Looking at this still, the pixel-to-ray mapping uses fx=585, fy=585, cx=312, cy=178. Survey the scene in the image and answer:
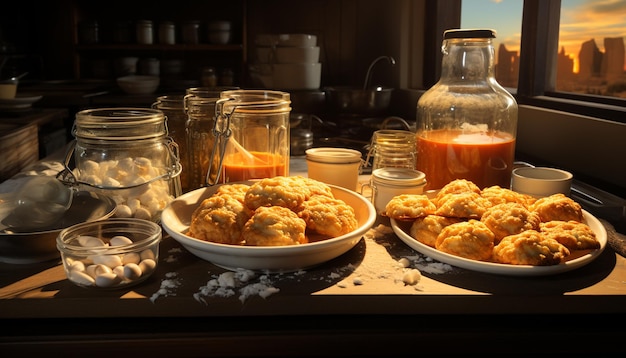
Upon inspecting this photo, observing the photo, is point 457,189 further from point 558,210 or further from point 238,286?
point 238,286

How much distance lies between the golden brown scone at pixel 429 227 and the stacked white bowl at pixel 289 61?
7.34ft

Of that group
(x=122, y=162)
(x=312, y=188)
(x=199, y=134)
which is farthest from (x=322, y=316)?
(x=199, y=134)

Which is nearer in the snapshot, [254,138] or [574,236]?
[574,236]

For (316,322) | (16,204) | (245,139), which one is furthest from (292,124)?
(316,322)

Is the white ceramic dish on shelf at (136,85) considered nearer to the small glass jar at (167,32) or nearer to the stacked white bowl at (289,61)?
the small glass jar at (167,32)

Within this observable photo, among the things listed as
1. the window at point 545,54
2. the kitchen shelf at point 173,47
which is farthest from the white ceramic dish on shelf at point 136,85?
the window at point 545,54

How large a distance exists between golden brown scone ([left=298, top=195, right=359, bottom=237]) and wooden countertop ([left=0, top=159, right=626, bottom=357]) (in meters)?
0.09

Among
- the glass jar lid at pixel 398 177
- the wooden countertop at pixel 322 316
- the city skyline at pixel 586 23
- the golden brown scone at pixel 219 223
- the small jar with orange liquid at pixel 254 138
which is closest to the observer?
the wooden countertop at pixel 322 316

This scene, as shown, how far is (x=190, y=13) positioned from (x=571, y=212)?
3.60 metres

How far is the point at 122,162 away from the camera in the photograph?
1.08 meters

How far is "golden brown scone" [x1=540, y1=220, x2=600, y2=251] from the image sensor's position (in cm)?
89

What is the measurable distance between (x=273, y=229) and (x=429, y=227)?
26cm

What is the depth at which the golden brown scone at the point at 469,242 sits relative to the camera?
0.87 meters

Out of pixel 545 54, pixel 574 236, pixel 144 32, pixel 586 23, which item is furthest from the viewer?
pixel 144 32
